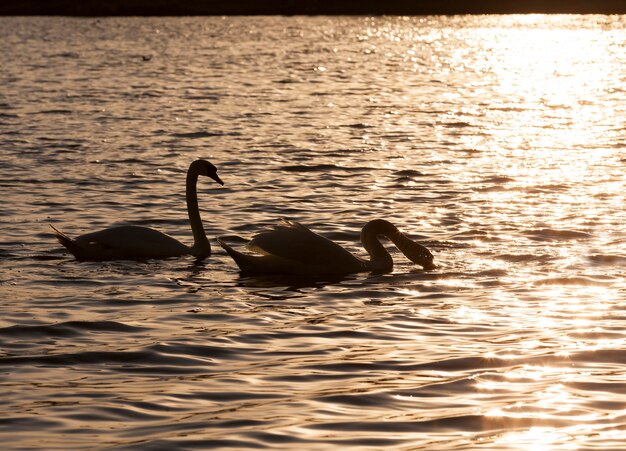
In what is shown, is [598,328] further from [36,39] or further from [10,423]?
[36,39]

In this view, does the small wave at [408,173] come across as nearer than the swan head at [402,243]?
No

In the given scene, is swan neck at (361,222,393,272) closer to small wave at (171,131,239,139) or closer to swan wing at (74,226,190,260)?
swan wing at (74,226,190,260)

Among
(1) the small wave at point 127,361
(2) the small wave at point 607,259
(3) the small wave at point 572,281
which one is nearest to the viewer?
(1) the small wave at point 127,361

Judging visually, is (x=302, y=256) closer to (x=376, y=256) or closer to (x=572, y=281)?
(x=376, y=256)

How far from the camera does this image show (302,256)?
13.0m

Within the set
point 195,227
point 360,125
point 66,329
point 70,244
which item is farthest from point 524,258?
point 360,125

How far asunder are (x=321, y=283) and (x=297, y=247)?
403 mm

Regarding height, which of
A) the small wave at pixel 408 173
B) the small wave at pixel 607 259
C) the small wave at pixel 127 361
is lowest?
A: the small wave at pixel 408 173

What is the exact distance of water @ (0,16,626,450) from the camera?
8.20m

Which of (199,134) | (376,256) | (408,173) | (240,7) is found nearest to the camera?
(376,256)

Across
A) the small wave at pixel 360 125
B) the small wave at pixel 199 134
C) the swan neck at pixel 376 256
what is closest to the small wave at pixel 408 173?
the small wave at pixel 199 134

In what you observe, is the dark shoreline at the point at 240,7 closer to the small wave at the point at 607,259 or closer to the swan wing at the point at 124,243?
the small wave at the point at 607,259

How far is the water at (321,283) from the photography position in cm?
820

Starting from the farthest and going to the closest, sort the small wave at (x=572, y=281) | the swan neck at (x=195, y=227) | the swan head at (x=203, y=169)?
the swan head at (x=203, y=169) → the swan neck at (x=195, y=227) → the small wave at (x=572, y=281)
